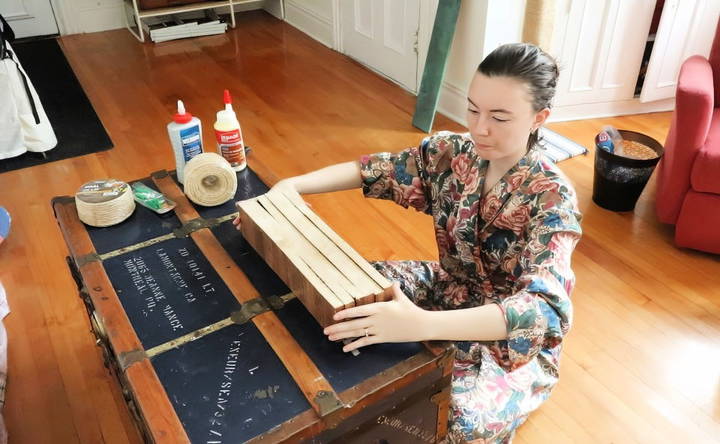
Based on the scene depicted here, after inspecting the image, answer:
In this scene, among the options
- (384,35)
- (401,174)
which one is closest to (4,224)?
(401,174)

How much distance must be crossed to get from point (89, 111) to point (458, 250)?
8.59 feet

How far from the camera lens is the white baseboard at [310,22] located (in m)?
4.02

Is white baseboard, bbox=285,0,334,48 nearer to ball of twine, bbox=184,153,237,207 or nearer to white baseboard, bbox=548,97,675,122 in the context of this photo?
white baseboard, bbox=548,97,675,122

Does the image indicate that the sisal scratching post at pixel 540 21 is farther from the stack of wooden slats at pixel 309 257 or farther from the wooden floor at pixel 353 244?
the stack of wooden slats at pixel 309 257

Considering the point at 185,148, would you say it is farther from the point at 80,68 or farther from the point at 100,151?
the point at 80,68

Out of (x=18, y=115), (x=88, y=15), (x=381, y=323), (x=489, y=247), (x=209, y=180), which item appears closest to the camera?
(x=381, y=323)

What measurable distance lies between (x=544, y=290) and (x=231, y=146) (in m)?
0.87

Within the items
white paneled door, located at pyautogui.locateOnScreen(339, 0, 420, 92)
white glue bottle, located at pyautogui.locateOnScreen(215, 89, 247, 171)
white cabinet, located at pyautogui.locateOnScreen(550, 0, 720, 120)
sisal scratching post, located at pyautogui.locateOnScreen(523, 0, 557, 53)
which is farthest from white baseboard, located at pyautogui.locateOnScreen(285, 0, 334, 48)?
white glue bottle, located at pyautogui.locateOnScreen(215, 89, 247, 171)

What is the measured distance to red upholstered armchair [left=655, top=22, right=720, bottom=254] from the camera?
1.99m

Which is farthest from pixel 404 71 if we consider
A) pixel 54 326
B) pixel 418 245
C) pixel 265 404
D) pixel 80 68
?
pixel 265 404

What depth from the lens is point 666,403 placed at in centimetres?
163

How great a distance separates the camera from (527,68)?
1.08 meters

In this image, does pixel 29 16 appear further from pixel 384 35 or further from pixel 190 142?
pixel 190 142

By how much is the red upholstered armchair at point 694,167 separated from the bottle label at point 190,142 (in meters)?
1.60
